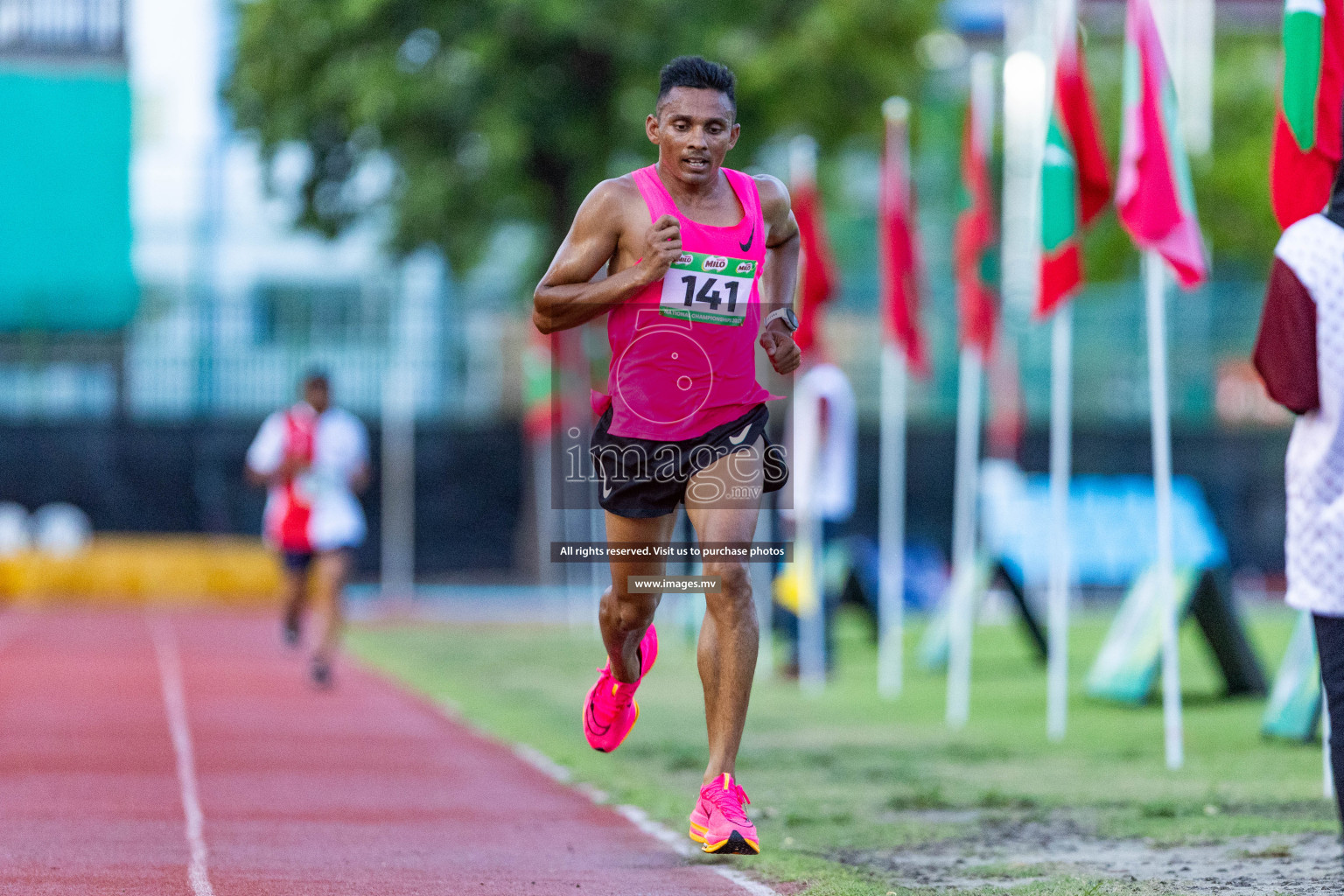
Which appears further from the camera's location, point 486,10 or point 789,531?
point 486,10

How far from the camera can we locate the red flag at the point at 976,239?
1291cm

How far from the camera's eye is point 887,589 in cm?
1475

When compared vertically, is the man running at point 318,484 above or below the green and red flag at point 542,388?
below

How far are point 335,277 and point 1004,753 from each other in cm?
1924

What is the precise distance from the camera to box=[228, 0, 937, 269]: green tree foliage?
21.5 m

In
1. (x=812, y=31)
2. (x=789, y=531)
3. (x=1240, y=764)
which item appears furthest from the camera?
(x=812, y=31)

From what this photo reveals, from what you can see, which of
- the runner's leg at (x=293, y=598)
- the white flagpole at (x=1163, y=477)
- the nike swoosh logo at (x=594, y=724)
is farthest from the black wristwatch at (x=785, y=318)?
the runner's leg at (x=293, y=598)

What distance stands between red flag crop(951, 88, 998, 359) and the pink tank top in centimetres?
721

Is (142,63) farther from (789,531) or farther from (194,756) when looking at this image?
(194,756)

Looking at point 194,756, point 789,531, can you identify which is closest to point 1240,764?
point 194,756

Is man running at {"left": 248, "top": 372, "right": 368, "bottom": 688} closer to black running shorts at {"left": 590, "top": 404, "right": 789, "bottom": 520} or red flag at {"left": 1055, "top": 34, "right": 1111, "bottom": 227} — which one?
red flag at {"left": 1055, "top": 34, "right": 1111, "bottom": 227}

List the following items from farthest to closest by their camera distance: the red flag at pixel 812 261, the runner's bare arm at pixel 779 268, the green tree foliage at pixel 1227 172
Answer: the green tree foliage at pixel 1227 172 < the red flag at pixel 812 261 < the runner's bare arm at pixel 779 268

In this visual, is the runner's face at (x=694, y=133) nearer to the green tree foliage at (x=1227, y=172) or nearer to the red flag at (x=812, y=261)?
the red flag at (x=812, y=261)

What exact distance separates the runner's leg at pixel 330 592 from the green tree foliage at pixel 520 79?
890 centimetres
